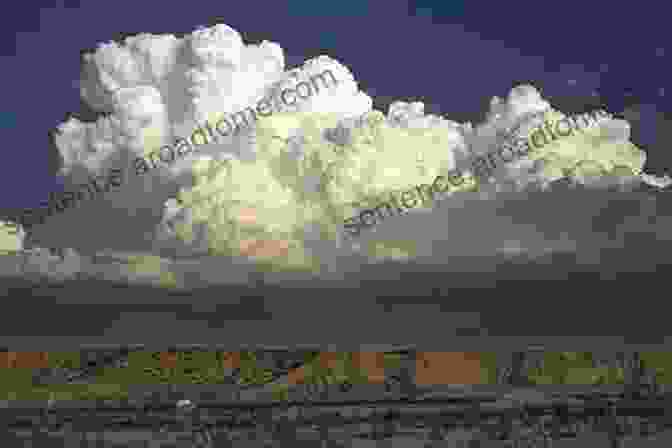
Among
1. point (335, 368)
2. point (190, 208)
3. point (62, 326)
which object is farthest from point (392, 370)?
point (62, 326)

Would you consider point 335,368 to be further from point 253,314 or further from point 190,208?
point 190,208

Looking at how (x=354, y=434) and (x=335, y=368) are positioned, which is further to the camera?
(x=335, y=368)

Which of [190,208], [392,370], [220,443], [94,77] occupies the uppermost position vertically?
[94,77]

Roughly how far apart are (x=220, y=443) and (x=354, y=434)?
1228mm

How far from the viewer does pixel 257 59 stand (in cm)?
958
